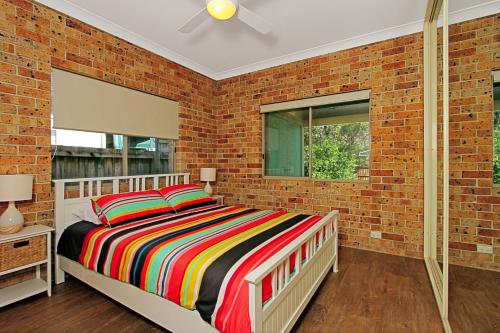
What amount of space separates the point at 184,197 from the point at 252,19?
2.00 m

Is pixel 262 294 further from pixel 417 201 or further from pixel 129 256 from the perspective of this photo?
pixel 417 201

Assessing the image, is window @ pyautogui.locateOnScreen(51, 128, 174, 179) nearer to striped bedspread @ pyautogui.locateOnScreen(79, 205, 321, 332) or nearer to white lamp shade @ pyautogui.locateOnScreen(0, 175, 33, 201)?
white lamp shade @ pyautogui.locateOnScreen(0, 175, 33, 201)

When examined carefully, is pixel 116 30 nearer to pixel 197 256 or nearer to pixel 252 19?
pixel 252 19

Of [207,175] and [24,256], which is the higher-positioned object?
[207,175]

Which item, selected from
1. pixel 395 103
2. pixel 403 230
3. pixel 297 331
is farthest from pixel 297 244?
pixel 395 103

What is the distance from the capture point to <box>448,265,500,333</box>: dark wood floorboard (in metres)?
1.73

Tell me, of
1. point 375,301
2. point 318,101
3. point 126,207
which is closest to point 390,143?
point 318,101

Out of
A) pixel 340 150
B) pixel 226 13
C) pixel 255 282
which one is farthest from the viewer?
pixel 340 150

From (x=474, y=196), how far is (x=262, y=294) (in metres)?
2.44

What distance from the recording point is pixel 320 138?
3.62 metres

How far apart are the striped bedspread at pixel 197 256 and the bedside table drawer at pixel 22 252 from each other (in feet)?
1.15

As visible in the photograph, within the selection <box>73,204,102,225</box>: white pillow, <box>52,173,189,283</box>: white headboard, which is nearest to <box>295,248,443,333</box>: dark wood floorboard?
<box>73,204,102,225</box>: white pillow

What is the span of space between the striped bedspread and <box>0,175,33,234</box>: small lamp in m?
0.54

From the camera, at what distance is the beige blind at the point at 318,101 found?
324cm
